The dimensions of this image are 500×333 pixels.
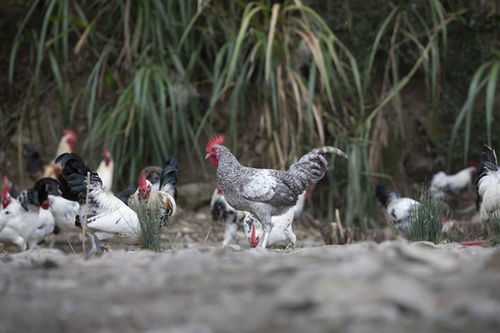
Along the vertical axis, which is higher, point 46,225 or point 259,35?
point 259,35

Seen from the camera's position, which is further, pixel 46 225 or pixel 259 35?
pixel 259 35

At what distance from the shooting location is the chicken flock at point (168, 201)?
18.1 feet

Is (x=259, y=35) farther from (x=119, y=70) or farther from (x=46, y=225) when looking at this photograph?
(x=46, y=225)

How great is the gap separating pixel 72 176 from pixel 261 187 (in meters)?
1.55

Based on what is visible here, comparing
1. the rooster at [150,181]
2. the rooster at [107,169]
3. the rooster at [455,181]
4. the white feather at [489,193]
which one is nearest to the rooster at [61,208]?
the rooster at [150,181]

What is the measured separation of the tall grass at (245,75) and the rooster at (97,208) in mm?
2645

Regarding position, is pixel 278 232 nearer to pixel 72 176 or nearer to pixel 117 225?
pixel 117 225

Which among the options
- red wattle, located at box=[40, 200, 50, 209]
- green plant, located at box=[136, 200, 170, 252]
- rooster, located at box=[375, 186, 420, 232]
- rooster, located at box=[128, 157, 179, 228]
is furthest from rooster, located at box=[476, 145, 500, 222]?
red wattle, located at box=[40, 200, 50, 209]

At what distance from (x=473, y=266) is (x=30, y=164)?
7.53m

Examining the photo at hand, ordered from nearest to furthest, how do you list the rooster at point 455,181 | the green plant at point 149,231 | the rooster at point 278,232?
the green plant at point 149,231, the rooster at point 278,232, the rooster at point 455,181

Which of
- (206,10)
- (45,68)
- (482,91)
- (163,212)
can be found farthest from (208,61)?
(163,212)

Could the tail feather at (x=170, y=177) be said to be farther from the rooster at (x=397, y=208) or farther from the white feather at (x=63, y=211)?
the rooster at (x=397, y=208)

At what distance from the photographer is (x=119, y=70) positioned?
997 centimetres

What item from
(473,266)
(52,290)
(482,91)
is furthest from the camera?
(482,91)
